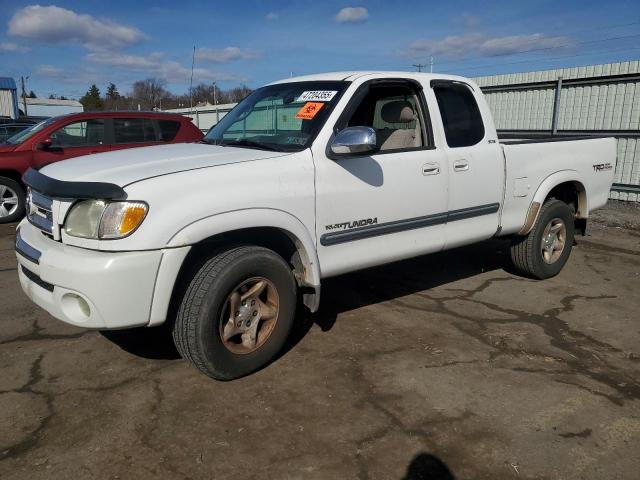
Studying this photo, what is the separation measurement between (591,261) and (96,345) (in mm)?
5448

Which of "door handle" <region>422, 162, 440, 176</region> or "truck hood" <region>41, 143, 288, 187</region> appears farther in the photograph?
"door handle" <region>422, 162, 440, 176</region>

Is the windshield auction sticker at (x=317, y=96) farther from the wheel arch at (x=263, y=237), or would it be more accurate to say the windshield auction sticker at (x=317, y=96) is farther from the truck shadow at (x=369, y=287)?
the truck shadow at (x=369, y=287)

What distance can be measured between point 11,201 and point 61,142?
1320mm

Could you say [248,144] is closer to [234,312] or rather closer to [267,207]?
[267,207]

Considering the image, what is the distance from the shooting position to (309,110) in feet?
12.1

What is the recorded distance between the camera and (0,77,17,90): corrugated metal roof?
4421cm

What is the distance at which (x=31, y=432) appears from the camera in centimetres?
274

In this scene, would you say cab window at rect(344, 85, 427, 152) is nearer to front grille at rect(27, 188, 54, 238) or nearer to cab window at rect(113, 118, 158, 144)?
front grille at rect(27, 188, 54, 238)

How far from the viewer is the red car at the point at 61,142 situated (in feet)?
26.9

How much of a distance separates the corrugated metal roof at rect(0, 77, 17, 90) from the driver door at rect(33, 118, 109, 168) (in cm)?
4366

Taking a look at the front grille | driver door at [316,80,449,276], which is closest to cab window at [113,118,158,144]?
the front grille

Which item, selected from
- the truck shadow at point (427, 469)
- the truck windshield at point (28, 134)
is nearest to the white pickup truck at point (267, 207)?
the truck shadow at point (427, 469)

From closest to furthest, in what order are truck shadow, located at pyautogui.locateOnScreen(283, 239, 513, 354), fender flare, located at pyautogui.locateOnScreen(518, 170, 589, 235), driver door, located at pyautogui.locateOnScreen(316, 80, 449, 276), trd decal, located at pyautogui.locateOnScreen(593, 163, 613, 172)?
driver door, located at pyautogui.locateOnScreen(316, 80, 449, 276), truck shadow, located at pyautogui.locateOnScreen(283, 239, 513, 354), fender flare, located at pyautogui.locateOnScreen(518, 170, 589, 235), trd decal, located at pyautogui.locateOnScreen(593, 163, 613, 172)

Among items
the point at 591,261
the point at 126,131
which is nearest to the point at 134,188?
the point at 591,261
